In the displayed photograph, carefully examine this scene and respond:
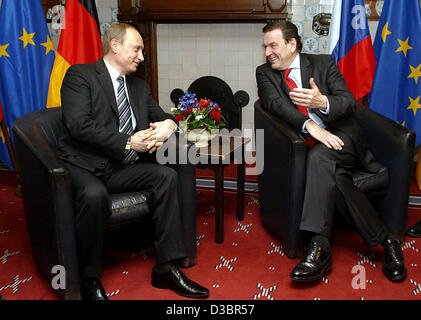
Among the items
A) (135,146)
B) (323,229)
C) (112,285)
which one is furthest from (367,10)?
(112,285)

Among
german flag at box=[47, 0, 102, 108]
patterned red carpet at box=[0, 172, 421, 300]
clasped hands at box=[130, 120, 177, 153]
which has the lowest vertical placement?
patterned red carpet at box=[0, 172, 421, 300]

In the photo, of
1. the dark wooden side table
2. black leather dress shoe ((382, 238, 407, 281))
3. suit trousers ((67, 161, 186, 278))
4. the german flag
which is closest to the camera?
suit trousers ((67, 161, 186, 278))

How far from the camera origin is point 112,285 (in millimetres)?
2154

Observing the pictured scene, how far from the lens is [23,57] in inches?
129

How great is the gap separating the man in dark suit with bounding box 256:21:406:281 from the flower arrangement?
12.7 inches

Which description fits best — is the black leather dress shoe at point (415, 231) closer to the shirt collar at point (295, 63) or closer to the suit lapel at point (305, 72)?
the suit lapel at point (305, 72)

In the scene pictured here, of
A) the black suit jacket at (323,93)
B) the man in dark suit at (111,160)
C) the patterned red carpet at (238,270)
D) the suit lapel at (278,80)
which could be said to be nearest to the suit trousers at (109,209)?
the man in dark suit at (111,160)

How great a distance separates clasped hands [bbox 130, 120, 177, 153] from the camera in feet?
7.16

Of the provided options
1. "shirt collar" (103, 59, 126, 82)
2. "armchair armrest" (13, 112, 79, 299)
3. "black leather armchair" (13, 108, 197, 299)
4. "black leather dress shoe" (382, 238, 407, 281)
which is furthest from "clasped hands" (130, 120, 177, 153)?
"black leather dress shoe" (382, 238, 407, 281)

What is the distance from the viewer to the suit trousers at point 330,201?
88.8 inches

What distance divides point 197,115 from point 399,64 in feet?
5.27

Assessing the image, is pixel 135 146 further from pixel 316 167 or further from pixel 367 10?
pixel 367 10

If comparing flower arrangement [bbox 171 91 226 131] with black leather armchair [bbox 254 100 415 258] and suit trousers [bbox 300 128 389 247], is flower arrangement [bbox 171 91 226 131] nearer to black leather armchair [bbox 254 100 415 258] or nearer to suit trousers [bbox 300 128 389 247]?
black leather armchair [bbox 254 100 415 258]

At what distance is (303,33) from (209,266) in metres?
2.33
